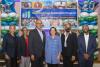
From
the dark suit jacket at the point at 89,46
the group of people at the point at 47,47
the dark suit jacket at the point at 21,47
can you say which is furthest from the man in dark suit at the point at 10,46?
the dark suit jacket at the point at 89,46

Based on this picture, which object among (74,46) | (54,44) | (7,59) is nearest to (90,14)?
(74,46)

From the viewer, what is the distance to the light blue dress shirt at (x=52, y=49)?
7488mm

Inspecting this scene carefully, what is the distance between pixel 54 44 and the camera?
295 inches

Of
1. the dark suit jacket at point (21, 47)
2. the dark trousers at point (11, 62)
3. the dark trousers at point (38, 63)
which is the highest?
the dark suit jacket at point (21, 47)

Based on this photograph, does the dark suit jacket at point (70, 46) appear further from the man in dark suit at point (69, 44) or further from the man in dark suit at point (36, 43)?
the man in dark suit at point (36, 43)

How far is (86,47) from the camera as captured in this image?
25.8ft

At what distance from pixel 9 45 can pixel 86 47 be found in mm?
1935

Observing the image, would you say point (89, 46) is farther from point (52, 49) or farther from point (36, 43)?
point (36, 43)

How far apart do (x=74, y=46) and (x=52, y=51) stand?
781mm

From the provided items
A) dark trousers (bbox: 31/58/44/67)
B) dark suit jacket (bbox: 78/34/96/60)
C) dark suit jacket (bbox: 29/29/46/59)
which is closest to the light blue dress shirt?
dark suit jacket (bbox: 29/29/46/59)

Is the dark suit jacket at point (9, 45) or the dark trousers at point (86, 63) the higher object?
the dark suit jacket at point (9, 45)

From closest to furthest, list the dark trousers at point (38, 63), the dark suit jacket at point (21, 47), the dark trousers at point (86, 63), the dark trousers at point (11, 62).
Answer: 1. the dark trousers at point (38, 63)
2. the dark trousers at point (86, 63)
3. the dark trousers at point (11, 62)
4. the dark suit jacket at point (21, 47)

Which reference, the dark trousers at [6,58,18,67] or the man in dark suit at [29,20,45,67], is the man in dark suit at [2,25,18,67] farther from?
the man in dark suit at [29,20,45,67]

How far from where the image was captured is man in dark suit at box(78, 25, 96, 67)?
784 cm
